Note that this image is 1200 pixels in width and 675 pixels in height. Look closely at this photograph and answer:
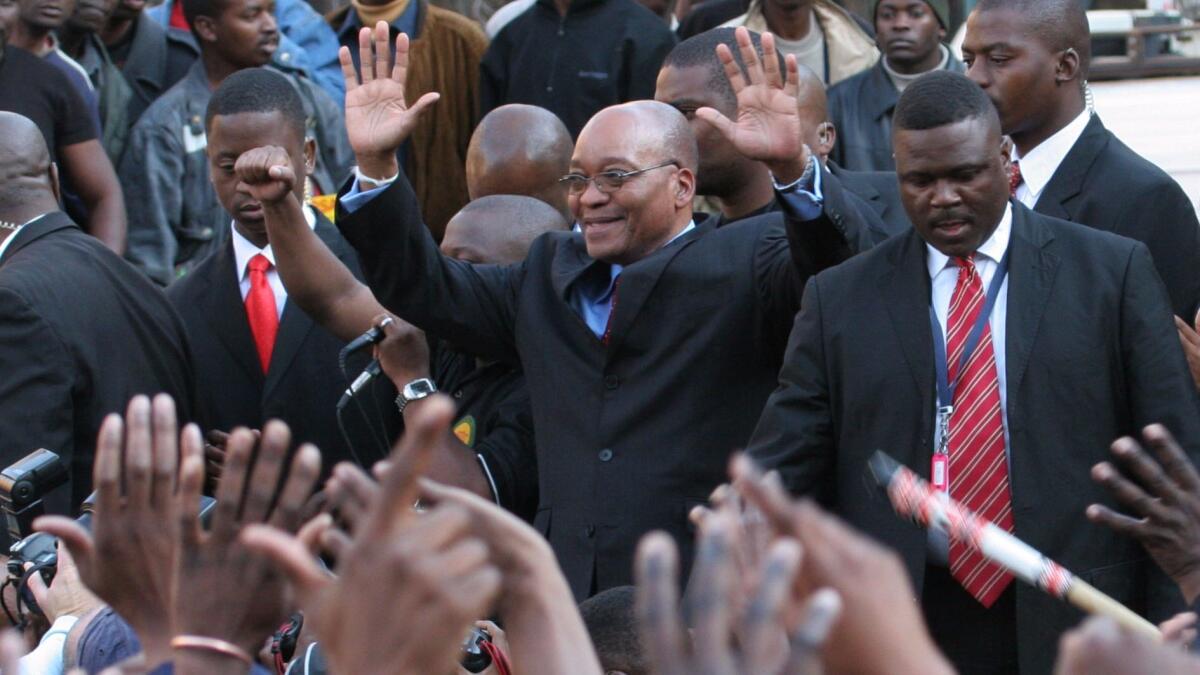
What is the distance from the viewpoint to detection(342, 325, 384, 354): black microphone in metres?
5.61

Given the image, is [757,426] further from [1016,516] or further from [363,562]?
[363,562]

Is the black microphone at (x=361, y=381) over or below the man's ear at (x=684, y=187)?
below

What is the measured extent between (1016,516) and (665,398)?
1.08 metres

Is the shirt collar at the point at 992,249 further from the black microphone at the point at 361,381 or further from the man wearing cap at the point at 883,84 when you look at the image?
the man wearing cap at the point at 883,84

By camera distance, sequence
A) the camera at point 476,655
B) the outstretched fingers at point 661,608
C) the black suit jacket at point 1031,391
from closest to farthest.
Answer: the outstretched fingers at point 661,608 → the camera at point 476,655 → the black suit jacket at point 1031,391

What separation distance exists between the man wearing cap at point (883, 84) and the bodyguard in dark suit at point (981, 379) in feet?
8.98

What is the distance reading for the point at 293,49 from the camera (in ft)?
26.6

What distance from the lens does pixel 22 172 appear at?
573cm

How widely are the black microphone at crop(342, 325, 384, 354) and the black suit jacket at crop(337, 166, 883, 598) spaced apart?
278mm

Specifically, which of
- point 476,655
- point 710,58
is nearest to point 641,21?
point 710,58

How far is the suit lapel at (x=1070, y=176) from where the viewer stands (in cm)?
536

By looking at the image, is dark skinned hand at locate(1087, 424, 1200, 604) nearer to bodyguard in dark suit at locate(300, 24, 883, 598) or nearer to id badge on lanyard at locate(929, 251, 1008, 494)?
id badge on lanyard at locate(929, 251, 1008, 494)

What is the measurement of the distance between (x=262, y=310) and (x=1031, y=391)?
2.67m

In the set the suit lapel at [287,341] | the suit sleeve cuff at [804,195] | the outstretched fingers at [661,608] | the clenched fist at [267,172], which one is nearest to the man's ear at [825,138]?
the suit lapel at [287,341]
